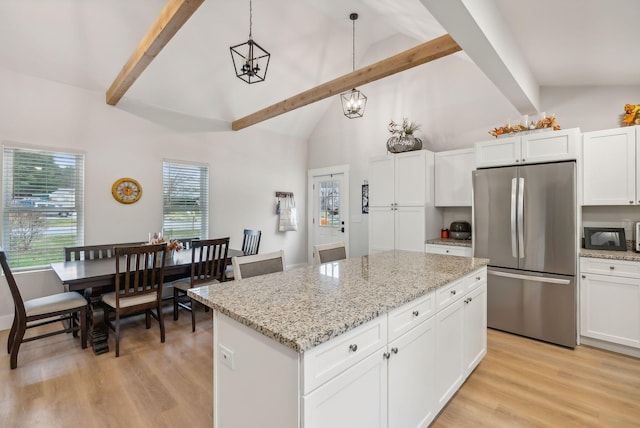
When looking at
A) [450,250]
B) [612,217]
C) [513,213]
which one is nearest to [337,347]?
[513,213]

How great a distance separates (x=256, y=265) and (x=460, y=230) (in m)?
3.06

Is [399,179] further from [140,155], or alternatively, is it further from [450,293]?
[140,155]

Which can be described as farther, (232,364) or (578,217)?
(578,217)

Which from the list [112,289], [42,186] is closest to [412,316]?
[112,289]

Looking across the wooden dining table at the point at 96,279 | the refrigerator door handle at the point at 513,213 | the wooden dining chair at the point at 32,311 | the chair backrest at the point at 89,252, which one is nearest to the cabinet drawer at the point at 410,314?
the refrigerator door handle at the point at 513,213

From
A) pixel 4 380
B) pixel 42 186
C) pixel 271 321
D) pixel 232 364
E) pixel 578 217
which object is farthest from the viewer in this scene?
pixel 42 186

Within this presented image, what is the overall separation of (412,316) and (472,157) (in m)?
2.98

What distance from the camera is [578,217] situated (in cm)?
292

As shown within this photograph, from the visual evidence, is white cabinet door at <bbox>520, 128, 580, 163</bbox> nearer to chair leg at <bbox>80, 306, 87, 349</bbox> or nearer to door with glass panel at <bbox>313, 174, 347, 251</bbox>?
door with glass panel at <bbox>313, 174, 347, 251</bbox>

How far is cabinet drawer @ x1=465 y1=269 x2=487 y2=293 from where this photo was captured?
2.27 m

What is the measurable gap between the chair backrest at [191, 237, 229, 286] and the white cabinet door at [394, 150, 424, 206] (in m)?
2.46

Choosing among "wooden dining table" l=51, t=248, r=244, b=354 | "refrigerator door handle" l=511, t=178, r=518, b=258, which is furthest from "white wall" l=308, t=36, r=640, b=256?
"wooden dining table" l=51, t=248, r=244, b=354

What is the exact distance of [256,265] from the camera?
6.95 ft

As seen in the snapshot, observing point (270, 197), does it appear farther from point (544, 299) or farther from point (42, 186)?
point (544, 299)
